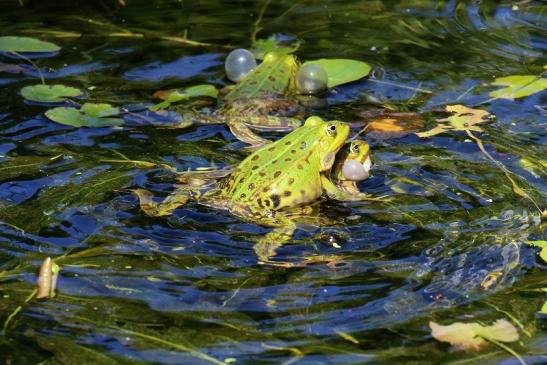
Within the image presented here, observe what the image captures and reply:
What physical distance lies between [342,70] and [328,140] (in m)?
1.66

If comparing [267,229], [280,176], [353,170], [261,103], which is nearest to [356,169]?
[353,170]

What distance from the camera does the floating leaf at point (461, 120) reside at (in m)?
5.85

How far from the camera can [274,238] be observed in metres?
4.64

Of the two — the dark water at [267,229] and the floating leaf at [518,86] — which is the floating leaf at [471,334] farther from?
the floating leaf at [518,86]

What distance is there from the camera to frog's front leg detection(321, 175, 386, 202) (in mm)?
5141

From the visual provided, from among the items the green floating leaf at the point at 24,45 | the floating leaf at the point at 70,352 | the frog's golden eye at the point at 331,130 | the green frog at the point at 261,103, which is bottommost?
the floating leaf at the point at 70,352

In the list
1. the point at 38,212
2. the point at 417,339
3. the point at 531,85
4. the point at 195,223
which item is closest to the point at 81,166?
the point at 38,212

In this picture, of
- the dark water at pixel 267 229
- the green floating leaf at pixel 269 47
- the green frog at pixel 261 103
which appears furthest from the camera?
the green floating leaf at pixel 269 47

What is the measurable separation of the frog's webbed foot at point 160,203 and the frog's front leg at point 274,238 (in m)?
0.50

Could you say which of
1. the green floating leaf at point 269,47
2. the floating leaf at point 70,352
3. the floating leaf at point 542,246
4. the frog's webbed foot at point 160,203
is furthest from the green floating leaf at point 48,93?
the floating leaf at point 542,246

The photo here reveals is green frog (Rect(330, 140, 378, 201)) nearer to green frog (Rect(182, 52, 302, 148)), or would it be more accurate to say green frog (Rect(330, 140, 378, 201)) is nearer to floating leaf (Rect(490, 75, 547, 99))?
green frog (Rect(182, 52, 302, 148))

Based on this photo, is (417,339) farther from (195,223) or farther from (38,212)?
(38,212)

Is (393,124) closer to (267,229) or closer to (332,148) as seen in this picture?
(332,148)

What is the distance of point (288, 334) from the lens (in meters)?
Answer: 3.88
